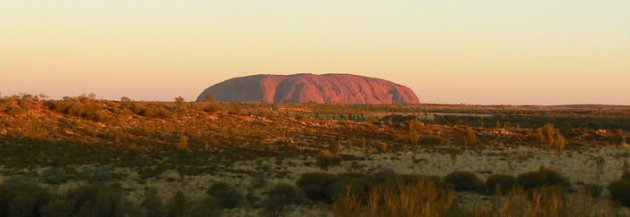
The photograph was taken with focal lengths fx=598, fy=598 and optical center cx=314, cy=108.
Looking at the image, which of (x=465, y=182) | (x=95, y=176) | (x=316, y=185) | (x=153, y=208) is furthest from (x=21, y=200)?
(x=465, y=182)

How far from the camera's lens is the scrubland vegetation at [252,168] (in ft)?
36.7

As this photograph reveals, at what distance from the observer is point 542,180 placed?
17141mm

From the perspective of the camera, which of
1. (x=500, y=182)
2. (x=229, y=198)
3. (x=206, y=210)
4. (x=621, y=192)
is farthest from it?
(x=500, y=182)

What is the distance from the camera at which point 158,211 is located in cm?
1148

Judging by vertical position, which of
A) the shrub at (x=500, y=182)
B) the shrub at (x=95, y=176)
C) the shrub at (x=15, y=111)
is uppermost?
the shrub at (x=15, y=111)

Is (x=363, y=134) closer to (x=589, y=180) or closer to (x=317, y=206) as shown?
(x=589, y=180)

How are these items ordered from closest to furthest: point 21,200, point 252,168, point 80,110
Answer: point 21,200
point 252,168
point 80,110

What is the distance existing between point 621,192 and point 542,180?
279 centimetres

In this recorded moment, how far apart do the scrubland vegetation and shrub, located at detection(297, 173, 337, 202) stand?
0.14 feet

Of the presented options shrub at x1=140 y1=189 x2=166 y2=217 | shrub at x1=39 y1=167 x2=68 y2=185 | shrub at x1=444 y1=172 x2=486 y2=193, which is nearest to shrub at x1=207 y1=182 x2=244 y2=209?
shrub at x1=140 y1=189 x2=166 y2=217

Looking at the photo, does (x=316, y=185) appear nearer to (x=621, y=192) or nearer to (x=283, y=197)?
(x=283, y=197)

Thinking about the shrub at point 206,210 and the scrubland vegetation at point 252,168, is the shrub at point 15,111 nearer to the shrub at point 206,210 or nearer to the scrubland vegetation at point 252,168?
the scrubland vegetation at point 252,168

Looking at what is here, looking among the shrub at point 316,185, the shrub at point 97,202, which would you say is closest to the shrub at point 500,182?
the shrub at point 316,185

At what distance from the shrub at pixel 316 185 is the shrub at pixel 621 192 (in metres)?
6.97
